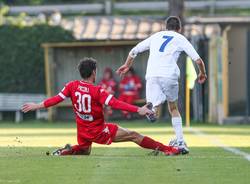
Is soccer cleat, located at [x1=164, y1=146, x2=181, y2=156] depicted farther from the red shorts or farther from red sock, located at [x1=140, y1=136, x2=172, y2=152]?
the red shorts

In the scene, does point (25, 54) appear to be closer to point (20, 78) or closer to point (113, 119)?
point (20, 78)

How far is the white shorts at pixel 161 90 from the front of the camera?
14008mm

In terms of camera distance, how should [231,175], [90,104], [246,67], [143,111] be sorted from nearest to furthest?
1. [231,175]
2. [143,111]
3. [90,104]
4. [246,67]

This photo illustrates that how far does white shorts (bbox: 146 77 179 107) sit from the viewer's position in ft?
46.0

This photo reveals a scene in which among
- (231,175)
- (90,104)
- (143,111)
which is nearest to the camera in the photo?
(231,175)

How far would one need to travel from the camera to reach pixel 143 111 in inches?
468

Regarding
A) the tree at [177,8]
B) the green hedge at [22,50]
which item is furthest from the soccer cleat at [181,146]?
the green hedge at [22,50]

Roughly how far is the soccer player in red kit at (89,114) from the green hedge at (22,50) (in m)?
17.6

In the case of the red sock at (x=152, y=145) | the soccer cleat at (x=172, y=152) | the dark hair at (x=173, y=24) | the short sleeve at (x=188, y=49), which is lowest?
the soccer cleat at (x=172, y=152)

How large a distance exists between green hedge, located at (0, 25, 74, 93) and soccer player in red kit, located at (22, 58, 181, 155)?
Result: 17578 mm

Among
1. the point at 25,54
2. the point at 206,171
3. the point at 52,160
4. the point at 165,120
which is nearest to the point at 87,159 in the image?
the point at 52,160

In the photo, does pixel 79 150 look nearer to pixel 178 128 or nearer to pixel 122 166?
pixel 178 128

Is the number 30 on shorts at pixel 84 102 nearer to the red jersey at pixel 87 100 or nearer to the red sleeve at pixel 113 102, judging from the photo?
the red jersey at pixel 87 100

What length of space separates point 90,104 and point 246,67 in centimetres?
1615
